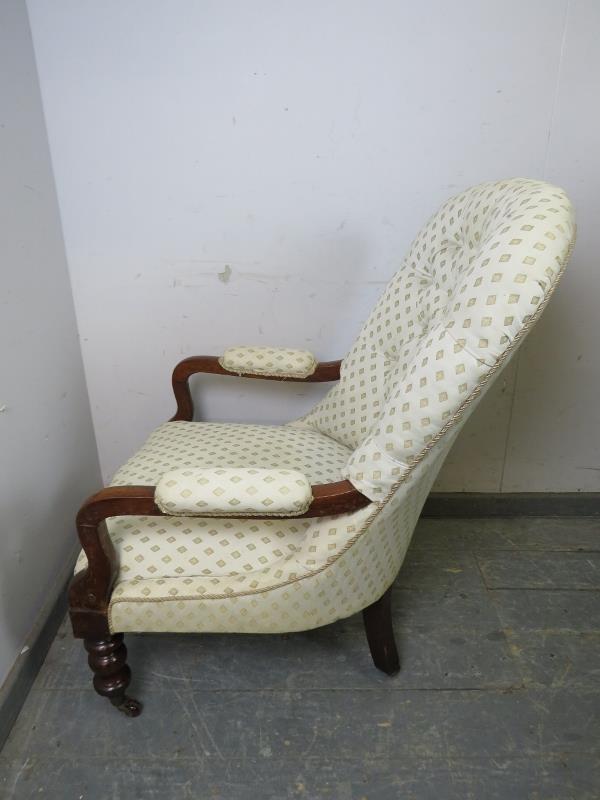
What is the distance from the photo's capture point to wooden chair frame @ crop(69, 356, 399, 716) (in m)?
0.89

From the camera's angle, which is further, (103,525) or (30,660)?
(30,660)

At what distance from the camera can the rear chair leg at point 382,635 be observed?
45.9 inches

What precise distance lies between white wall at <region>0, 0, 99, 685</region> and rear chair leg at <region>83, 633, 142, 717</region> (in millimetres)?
267

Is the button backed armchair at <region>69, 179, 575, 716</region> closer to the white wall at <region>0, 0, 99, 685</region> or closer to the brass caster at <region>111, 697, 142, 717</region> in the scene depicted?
the brass caster at <region>111, 697, 142, 717</region>

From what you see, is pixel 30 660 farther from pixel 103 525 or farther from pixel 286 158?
pixel 286 158

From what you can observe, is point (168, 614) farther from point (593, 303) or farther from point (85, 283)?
point (593, 303)

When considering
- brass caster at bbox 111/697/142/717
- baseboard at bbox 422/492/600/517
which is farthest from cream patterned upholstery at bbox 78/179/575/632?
baseboard at bbox 422/492/600/517

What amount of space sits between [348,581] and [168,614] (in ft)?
1.09

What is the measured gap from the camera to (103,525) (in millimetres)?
959

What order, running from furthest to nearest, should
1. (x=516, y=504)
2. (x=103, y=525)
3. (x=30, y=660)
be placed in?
(x=516, y=504), (x=30, y=660), (x=103, y=525)

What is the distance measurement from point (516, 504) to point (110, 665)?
129 cm

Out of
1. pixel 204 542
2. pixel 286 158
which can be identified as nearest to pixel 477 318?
pixel 204 542

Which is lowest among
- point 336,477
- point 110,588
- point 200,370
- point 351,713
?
point 351,713

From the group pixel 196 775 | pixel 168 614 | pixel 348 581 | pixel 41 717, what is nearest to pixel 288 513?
pixel 348 581
